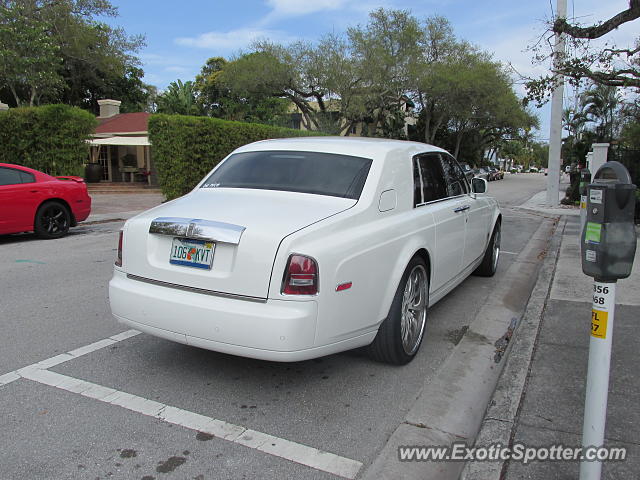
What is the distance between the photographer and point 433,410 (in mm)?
3549

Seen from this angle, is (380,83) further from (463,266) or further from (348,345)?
(348,345)

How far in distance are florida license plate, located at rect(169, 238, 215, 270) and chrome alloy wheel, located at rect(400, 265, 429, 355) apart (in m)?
1.50

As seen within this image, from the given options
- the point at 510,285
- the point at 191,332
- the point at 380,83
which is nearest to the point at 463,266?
the point at 510,285

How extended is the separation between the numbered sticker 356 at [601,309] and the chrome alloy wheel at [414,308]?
5.81 feet

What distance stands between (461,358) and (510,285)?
9.22ft

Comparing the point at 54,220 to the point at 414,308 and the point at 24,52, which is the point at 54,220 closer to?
the point at 414,308

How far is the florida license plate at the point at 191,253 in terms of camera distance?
3396mm

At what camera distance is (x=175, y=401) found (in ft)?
11.6

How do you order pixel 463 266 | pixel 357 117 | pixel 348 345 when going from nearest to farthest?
1. pixel 348 345
2. pixel 463 266
3. pixel 357 117

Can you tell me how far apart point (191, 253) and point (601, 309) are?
234 centimetres

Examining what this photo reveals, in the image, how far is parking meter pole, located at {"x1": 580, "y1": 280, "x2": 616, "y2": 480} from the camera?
7.61 ft

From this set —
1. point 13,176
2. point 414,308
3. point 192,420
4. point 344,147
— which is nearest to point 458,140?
point 13,176

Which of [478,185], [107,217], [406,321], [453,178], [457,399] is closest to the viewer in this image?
[457,399]

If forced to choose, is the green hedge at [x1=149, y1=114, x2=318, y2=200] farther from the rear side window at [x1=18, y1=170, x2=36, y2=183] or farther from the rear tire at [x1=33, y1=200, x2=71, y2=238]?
the rear side window at [x1=18, y1=170, x2=36, y2=183]
